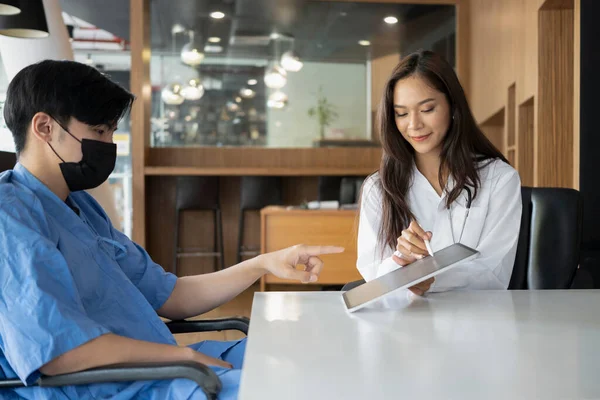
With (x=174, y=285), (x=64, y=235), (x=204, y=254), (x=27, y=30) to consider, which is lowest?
(x=204, y=254)

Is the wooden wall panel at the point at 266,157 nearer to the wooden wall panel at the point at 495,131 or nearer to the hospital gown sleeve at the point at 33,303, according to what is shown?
the wooden wall panel at the point at 495,131

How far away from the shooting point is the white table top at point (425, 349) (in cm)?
75

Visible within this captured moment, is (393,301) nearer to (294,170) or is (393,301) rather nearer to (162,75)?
(294,170)

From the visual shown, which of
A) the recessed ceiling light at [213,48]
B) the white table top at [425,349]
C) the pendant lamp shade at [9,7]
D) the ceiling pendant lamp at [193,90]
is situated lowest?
the white table top at [425,349]

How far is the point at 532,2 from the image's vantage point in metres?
4.79

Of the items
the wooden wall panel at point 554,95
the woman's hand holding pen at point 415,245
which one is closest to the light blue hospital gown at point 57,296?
the woman's hand holding pen at point 415,245

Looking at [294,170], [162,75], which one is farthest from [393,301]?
[162,75]

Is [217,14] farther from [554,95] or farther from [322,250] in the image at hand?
[322,250]

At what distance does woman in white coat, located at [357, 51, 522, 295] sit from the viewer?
6.12ft

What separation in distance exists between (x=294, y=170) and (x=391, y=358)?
209 inches

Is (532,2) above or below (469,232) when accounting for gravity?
above

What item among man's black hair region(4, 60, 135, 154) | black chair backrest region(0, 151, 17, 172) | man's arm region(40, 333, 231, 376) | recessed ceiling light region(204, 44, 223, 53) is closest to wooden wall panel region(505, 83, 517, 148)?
recessed ceiling light region(204, 44, 223, 53)

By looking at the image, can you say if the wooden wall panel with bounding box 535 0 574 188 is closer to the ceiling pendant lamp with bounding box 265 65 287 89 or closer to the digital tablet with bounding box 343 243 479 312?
the ceiling pendant lamp with bounding box 265 65 287 89

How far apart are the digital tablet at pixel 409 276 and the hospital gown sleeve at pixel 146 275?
0.46m
